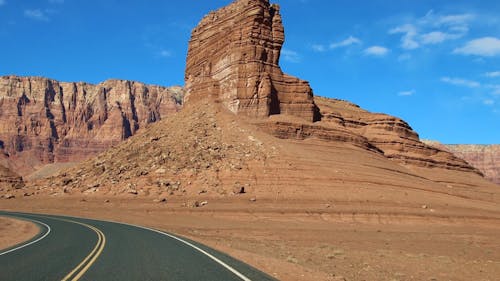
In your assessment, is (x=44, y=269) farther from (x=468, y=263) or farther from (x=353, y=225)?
(x=353, y=225)

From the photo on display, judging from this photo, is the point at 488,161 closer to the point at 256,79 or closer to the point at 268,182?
the point at 256,79

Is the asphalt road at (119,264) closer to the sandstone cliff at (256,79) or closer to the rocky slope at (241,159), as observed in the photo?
the rocky slope at (241,159)

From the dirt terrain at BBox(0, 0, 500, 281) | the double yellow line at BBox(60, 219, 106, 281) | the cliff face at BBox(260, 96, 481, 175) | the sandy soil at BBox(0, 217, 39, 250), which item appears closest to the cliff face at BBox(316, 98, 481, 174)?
the cliff face at BBox(260, 96, 481, 175)

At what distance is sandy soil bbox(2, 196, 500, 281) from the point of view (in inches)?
719

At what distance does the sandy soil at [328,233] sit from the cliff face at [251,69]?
74.1 ft

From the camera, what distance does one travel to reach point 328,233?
118 ft

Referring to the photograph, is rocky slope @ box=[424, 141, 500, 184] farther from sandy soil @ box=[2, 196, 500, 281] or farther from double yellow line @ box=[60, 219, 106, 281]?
double yellow line @ box=[60, 219, 106, 281]

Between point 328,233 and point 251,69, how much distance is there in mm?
37603

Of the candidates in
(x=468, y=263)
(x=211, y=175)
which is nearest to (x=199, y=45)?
(x=211, y=175)

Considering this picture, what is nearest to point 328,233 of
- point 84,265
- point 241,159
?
point 241,159

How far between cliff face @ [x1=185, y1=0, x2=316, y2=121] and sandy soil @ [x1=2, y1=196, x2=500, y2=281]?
74.1 ft

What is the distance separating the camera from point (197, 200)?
50844 millimetres

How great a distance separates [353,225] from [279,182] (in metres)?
11.6

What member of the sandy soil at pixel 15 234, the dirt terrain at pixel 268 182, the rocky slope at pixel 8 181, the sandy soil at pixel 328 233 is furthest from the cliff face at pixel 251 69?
the sandy soil at pixel 15 234
